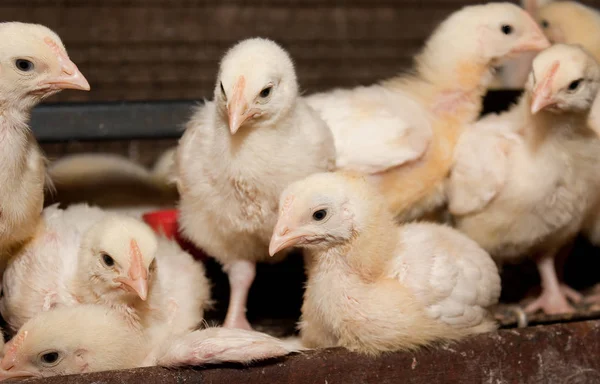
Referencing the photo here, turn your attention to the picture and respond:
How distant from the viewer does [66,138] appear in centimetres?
259

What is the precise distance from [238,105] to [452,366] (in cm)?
77

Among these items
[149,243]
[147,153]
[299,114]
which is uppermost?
[299,114]

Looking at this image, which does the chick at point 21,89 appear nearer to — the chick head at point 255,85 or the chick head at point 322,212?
the chick head at point 255,85

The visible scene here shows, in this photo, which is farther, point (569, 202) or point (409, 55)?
point (409, 55)

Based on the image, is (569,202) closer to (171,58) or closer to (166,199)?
(166,199)

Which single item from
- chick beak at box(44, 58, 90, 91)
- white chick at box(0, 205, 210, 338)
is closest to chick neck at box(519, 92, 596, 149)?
white chick at box(0, 205, 210, 338)

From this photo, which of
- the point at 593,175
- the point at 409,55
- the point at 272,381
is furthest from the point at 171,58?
the point at 272,381

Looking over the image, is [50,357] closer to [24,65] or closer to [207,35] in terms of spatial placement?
[24,65]

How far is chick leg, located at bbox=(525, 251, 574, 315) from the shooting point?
8.59ft

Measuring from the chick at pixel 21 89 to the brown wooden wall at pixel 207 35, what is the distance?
197cm

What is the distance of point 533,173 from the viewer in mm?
2361

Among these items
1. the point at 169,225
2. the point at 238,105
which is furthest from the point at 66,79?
the point at 169,225

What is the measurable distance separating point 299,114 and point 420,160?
1.61 feet

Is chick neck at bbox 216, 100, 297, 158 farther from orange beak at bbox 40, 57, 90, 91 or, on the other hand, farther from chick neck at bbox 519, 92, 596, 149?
chick neck at bbox 519, 92, 596, 149
